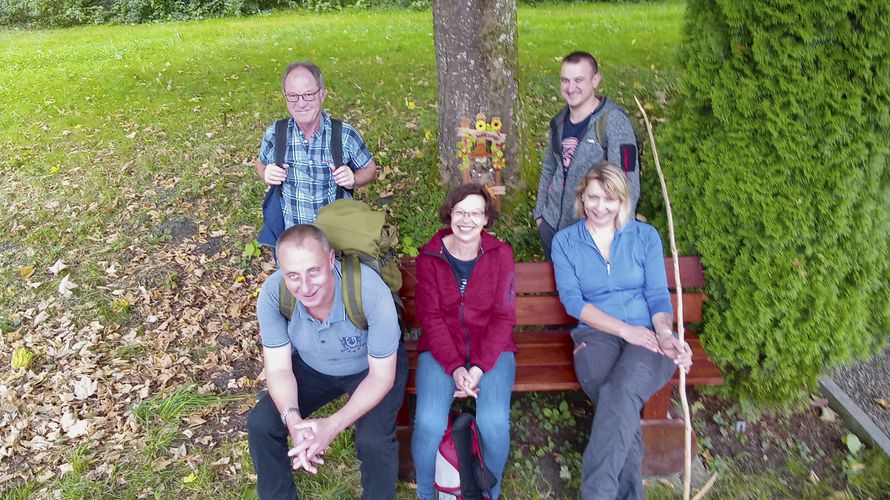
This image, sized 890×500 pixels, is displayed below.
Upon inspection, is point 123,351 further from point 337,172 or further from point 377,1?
point 377,1

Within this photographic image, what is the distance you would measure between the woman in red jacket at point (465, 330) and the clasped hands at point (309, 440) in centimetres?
50

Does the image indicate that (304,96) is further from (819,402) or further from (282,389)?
(819,402)

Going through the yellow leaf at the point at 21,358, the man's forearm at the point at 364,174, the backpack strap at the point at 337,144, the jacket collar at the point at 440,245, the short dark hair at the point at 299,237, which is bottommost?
the yellow leaf at the point at 21,358

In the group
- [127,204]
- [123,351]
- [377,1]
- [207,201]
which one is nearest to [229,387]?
[123,351]

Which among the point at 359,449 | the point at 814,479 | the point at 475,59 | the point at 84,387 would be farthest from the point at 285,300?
the point at 814,479

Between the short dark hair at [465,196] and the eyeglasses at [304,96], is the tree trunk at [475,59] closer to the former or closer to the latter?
the eyeglasses at [304,96]

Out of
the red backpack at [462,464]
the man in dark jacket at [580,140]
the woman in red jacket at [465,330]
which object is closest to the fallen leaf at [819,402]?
the man in dark jacket at [580,140]

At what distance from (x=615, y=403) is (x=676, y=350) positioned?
1.42ft

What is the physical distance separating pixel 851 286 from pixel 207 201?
5141 mm

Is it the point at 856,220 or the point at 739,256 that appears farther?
the point at 739,256

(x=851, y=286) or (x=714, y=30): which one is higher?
(x=714, y=30)

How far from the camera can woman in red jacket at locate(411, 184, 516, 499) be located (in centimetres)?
304

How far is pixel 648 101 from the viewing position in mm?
6582

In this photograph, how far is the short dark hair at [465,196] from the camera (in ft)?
10.0
